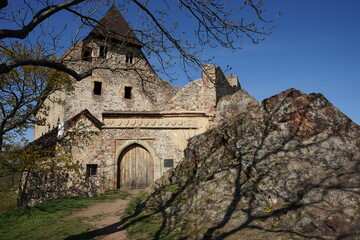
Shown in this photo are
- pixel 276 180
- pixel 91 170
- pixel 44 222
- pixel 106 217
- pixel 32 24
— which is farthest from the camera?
pixel 91 170

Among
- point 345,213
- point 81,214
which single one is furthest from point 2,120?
point 345,213

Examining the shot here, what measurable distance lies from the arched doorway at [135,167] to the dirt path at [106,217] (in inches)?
102

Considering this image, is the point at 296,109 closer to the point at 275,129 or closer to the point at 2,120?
the point at 275,129

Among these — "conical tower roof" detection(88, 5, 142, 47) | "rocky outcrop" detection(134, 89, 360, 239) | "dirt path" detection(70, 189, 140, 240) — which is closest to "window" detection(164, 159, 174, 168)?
"dirt path" detection(70, 189, 140, 240)

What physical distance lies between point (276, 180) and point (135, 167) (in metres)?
9.02

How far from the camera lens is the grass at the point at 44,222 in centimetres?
667

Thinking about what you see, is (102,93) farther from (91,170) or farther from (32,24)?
(32,24)

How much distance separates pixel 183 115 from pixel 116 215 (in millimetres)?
7187

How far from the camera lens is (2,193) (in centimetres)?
898

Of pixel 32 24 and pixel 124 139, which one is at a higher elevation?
pixel 32 24

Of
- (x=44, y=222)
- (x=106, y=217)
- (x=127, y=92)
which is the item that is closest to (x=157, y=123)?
(x=127, y=92)

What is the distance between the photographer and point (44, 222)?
779 cm

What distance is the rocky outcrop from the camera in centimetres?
500

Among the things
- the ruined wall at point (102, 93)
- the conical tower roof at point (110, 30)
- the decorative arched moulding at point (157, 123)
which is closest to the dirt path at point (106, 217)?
the decorative arched moulding at point (157, 123)
